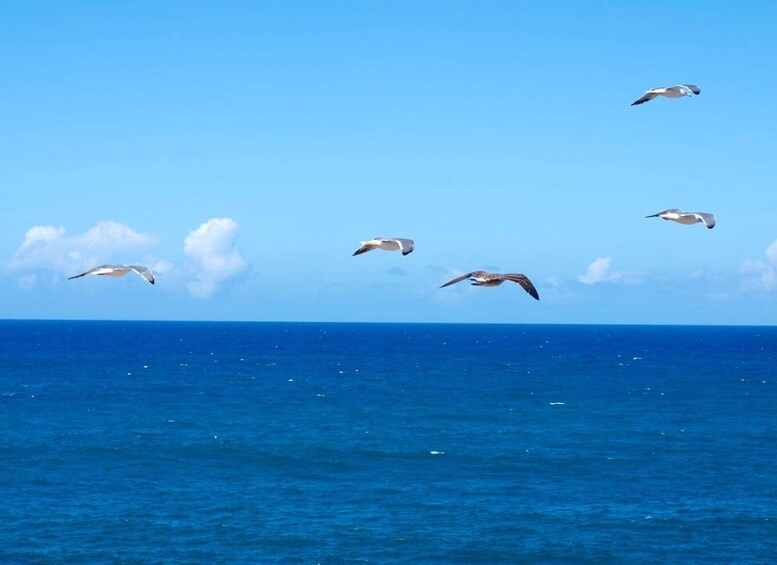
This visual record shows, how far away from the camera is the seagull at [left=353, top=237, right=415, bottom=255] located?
2676 cm

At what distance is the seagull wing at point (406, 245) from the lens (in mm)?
26528

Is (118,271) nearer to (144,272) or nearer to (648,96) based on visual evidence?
(144,272)

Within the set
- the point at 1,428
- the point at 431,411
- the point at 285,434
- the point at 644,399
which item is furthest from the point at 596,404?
the point at 1,428

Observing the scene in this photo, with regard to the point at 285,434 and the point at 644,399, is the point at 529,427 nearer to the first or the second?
the point at 285,434

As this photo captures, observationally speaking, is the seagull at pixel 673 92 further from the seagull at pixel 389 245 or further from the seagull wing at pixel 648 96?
the seagull at pixel 389 245

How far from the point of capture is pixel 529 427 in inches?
4818

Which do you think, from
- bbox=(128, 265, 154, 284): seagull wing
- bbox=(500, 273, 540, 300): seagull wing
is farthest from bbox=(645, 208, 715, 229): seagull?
bbox=(128, 265, 154, 284): seagull wing

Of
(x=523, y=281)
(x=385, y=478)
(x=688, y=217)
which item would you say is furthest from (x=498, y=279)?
(x=385, y=478)

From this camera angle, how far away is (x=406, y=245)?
2689 cm

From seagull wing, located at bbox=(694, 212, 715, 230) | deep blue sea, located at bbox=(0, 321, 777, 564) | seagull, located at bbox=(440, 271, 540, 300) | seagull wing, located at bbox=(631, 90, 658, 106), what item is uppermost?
seagull wing, located at bbox=(631, 90, 658, 106)

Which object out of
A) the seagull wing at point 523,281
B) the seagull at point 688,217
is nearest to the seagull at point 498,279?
the seagull wing at point 523,281

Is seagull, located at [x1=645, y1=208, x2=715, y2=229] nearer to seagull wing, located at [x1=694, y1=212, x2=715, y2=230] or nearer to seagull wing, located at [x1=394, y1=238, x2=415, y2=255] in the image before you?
seagull wing, located at [x1=694, y1=212, x2=715, y2=230]

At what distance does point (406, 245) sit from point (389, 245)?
716mm

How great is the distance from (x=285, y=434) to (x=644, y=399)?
70881 millimetres
